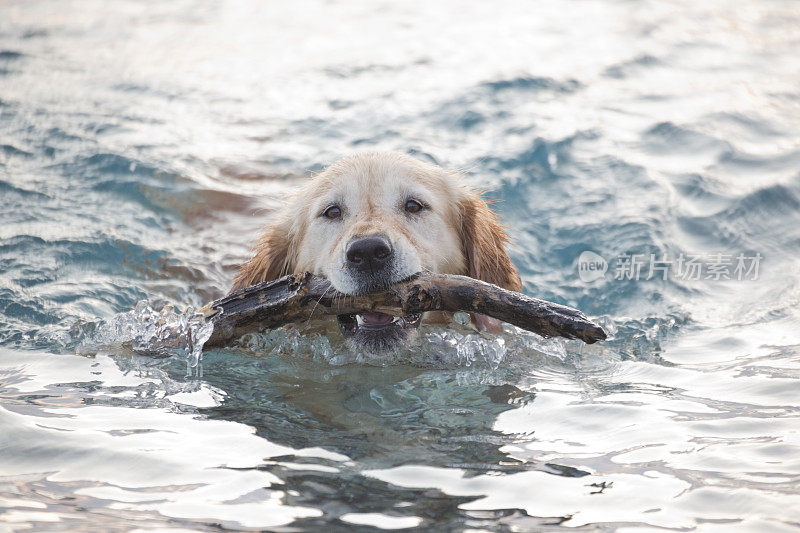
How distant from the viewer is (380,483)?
3.07 metres

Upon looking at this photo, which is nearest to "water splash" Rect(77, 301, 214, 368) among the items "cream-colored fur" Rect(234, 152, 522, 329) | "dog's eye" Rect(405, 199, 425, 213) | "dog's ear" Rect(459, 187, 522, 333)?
"cream-colored fur" Rect(234, 152, 522, 329)

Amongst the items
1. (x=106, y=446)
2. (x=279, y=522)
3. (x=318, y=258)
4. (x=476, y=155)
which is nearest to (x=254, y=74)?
(x=476, y=155)

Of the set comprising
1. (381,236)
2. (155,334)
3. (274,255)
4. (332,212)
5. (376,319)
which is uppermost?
(332,212)

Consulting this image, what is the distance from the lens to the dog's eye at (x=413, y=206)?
466 centimetres

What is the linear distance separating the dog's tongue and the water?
19cm

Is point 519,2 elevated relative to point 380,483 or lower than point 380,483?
elevated

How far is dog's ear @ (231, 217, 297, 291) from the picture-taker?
5.06 meters

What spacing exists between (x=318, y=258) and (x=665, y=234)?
3.39 m

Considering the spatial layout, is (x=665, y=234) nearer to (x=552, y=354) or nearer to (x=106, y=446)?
(x=552, y=354)

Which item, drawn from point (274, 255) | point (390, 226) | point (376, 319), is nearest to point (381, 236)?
point (390, 226)

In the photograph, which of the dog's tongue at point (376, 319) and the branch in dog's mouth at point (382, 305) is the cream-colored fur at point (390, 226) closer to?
the branch in dog's mouth at point (382, 305)

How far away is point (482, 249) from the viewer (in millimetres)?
5000

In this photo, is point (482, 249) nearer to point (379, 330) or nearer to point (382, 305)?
point (379, 330)

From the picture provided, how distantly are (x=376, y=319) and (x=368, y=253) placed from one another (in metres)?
0.44
